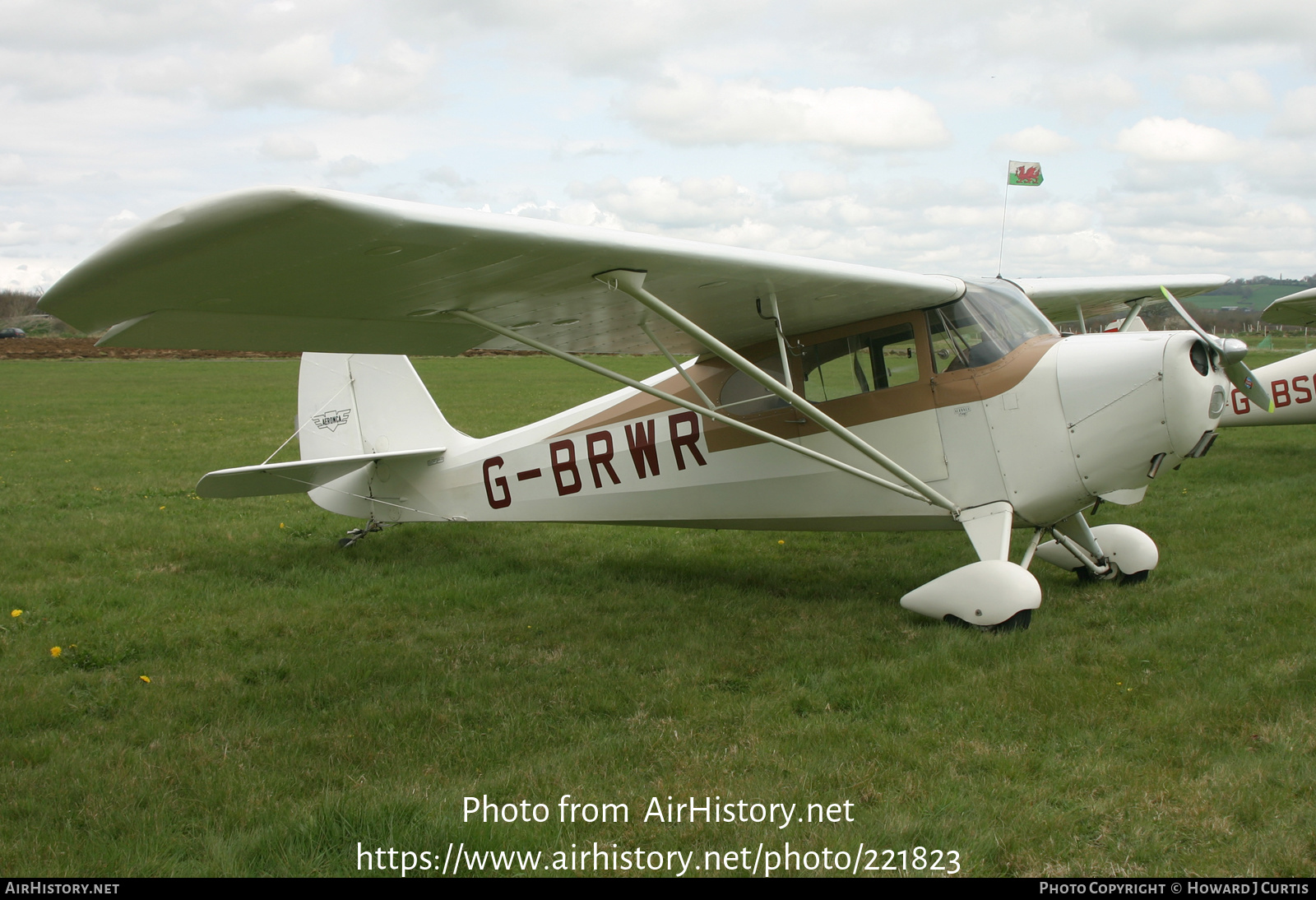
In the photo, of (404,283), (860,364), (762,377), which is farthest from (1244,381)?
(404,283)

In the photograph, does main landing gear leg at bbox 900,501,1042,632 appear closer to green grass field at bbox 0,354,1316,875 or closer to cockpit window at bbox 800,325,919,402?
green grass field at bbox 0,354,1316,875

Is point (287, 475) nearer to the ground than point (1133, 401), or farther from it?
farther from it

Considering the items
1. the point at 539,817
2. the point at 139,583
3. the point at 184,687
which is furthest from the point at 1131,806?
the point at 139,583

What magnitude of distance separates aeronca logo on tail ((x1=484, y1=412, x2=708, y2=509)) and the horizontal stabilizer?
1.18 metres

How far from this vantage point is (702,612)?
6.17 m

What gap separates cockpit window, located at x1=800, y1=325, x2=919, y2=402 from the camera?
6.09 metres

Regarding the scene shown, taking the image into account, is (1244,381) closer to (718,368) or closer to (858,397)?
(858,397)

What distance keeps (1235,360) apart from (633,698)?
164 inches

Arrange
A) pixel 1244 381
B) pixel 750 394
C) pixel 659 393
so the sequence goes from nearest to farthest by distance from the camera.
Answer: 1. pixel 659 393
2. pixel 1244 381
3. pixel 750 394

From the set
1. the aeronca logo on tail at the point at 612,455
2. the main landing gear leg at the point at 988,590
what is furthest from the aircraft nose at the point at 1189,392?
the aeronca logo on tail at the point at 612,455

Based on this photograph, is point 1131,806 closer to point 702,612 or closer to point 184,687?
point 702,612

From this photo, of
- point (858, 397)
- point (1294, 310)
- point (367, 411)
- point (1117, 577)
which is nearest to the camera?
point (858, 397)

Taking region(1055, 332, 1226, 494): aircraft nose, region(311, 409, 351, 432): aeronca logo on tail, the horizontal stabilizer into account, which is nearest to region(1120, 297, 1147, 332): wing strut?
region(1055, 332, 1226, 494): aircraft nose

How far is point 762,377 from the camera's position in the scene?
5.34 metres
